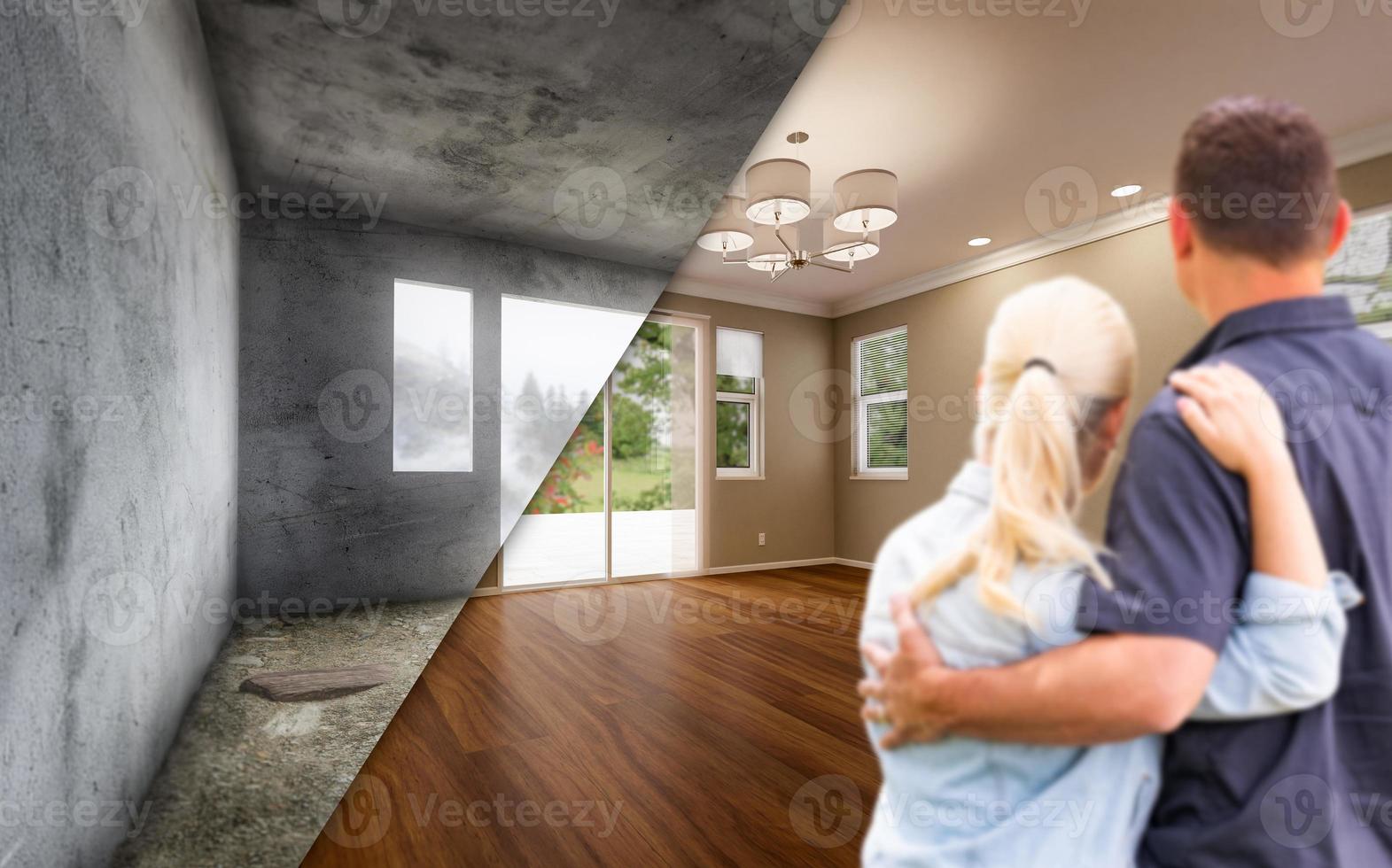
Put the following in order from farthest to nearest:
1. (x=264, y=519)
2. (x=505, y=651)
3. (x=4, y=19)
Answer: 1. (x=505, y=651)
2. (x=264, y=519)
3. (x=4, y=19)

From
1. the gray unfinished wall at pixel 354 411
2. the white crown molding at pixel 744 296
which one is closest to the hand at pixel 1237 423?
the white crown molding at pixel 744 296

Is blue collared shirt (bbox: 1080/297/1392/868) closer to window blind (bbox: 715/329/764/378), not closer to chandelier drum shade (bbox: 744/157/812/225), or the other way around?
window blind (bbox: 715/329/764/378)

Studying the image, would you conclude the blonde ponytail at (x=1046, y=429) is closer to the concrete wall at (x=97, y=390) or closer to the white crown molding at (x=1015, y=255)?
the white crown molding at (x=1015, y=255)

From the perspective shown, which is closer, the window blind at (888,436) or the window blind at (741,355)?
the window blind at (888,436)

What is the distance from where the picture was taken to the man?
357 mm

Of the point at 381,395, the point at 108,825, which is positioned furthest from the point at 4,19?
the point at 108,825

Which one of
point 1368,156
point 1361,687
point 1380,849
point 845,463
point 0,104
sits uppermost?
point 0,104

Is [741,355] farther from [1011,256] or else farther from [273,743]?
[273,743]

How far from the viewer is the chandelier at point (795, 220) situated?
0.66m

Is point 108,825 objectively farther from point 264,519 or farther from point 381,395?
point 381,395

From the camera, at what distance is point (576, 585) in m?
0.99

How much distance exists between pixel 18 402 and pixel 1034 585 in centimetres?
86

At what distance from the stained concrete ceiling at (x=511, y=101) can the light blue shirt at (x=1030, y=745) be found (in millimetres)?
561


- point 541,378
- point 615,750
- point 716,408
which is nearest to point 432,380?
point 541,378
